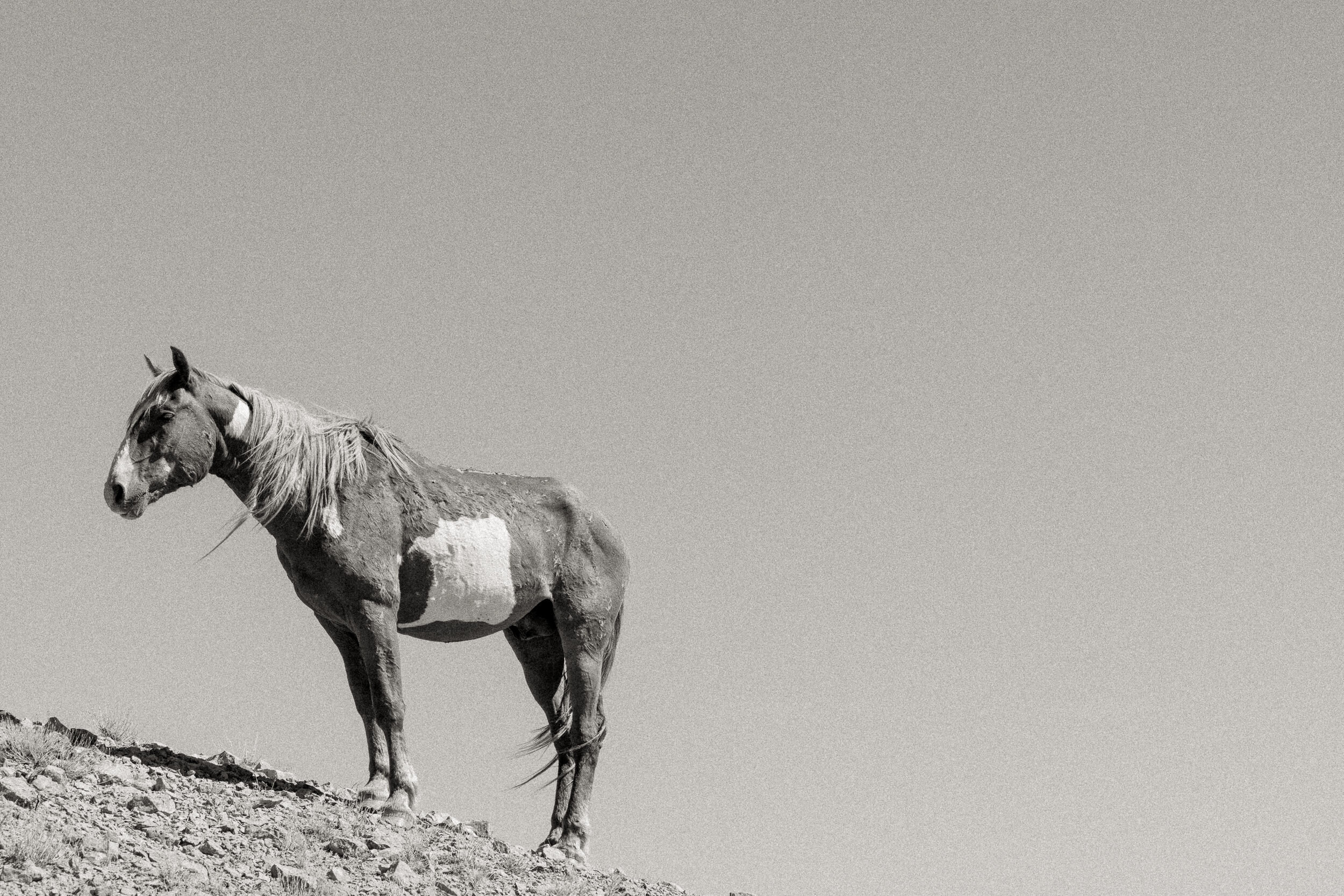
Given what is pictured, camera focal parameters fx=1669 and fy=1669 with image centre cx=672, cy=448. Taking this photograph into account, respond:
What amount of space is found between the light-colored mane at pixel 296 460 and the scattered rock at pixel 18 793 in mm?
2677

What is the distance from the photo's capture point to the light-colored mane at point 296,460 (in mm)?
12500

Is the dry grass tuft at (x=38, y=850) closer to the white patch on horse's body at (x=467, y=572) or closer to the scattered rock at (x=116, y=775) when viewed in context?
the scattered rock at (x=116, y=775)

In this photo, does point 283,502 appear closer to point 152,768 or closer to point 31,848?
point 152,768

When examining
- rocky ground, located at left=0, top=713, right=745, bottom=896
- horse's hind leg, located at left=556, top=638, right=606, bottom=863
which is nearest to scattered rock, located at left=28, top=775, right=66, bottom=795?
rocky ground, located at left=0, top=713, right=745, bottom=896

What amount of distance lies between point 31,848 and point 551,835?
187 inches

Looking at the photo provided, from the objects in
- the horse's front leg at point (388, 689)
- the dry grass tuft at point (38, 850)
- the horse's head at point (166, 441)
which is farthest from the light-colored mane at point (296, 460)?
the dry grass tuft at point (38, 850)

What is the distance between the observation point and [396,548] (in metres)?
12.9

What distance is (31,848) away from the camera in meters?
9.73

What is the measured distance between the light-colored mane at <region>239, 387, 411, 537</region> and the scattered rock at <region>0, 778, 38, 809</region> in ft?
8.78

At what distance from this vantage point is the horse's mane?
12453 millimetres

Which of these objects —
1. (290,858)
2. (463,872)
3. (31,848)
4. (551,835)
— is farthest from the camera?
(551,835)

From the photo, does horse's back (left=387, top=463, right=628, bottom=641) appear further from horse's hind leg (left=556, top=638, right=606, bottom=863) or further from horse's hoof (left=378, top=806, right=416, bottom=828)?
horse's hoof (left=378, top=806, right=416, bottom=828)

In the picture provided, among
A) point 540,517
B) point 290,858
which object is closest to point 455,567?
point 540,517

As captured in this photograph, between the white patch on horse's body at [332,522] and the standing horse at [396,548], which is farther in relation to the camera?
the white patch on horse's body at [332,522]
